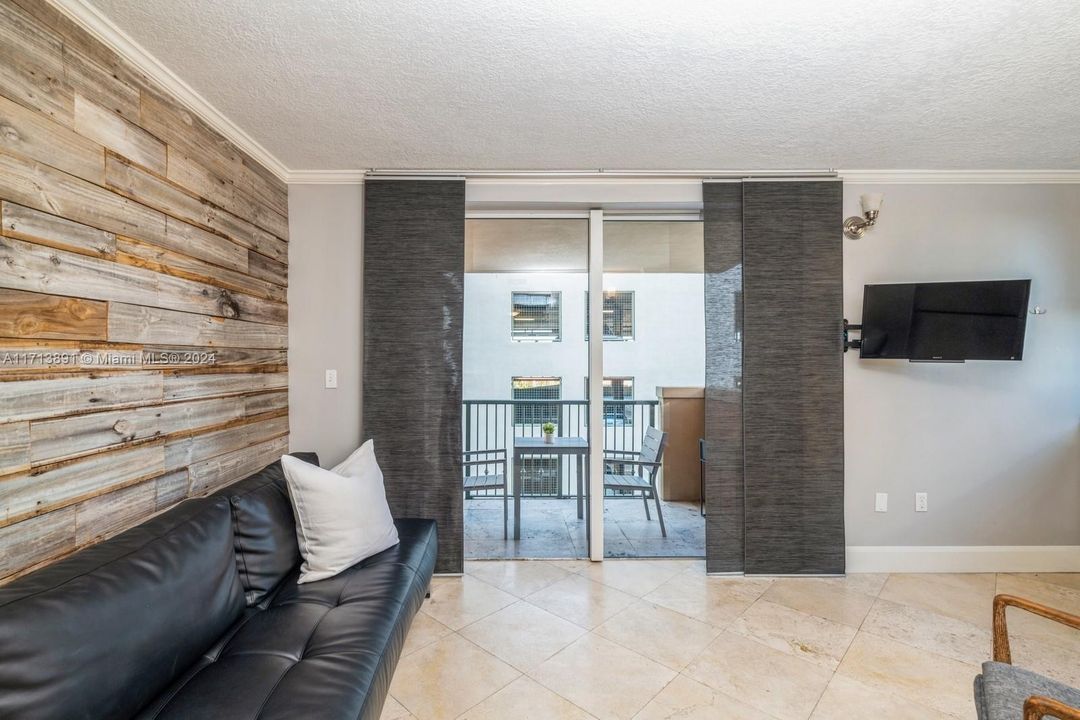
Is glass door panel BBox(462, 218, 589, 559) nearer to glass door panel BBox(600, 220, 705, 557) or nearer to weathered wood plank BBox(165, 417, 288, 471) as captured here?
glass door panel BBox(600, 220, 705, 557)

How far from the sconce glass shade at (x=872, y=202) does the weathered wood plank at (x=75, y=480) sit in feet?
12.5

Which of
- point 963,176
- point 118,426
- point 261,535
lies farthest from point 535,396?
point 963,176

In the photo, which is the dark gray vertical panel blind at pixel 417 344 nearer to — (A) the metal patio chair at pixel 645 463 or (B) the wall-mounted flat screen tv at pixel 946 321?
(A) the metal patio chair at pixel 645 463

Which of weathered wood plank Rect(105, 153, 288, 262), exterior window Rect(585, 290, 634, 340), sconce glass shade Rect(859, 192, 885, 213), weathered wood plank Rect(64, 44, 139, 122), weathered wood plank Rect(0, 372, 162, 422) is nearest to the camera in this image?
weathered wood plank Rect(0, 372, 162, 422)

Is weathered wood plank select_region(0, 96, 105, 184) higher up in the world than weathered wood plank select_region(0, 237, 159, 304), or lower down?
higher up

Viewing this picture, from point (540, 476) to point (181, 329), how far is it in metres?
2.20

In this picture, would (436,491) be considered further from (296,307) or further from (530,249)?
(530,249)

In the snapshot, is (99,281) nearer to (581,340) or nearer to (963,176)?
(581,340)

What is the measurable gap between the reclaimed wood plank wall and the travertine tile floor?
132 cm

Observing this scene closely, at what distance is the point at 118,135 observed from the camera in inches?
62.5

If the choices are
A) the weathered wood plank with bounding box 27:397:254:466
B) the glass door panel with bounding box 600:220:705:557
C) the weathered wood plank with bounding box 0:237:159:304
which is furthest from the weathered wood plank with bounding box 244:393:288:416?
the glass door panel with bounding box 600:220:705:557

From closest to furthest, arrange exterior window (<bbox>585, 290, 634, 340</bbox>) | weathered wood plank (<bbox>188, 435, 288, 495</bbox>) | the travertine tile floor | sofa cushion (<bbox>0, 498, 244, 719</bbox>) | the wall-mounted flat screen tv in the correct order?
1. sofa cushion (<bbox>0, 498, 244, 719</bbox>)
2. the travertine tile floor
3. weathered wood plank (<bbox>188, 435, 288, 495</bbox>)
4. the wall-mounted flat screen tv
5. exterior window (<bbox>585, 290, 634, 340</bbox>)

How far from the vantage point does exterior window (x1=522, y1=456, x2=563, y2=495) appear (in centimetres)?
314

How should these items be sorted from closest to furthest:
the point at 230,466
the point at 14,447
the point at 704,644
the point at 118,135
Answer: the point at 14,447, the point at 118,135, the point at 704,644, the point at 230,466
